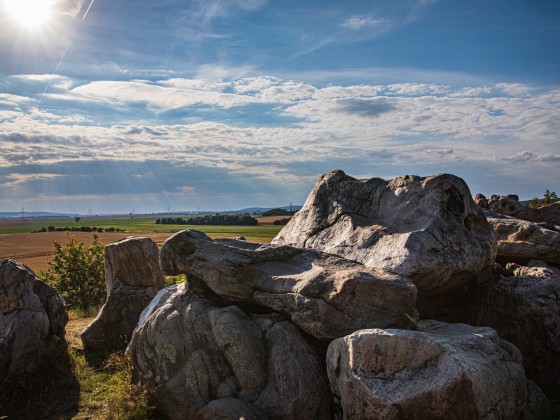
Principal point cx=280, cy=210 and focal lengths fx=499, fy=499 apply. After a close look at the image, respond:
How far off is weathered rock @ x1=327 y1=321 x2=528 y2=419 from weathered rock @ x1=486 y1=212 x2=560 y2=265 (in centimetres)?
753

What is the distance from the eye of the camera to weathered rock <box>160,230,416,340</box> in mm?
10562

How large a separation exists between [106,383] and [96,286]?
Result: 1313 centimetres

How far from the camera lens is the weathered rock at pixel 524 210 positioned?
2166 centimetres

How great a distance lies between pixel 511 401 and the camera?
30.0 feet

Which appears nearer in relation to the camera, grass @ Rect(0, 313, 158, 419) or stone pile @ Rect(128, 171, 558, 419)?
stone pile @ Rect(128, 171, 558, 419)

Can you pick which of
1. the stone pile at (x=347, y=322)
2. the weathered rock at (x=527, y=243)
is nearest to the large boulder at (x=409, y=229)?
the stone pile at (x=347, y=322)

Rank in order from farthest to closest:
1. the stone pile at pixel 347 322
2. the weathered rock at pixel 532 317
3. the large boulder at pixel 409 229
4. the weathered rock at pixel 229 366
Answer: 1. the large boulder at pixel 409 229
2. the weathered rock at pixel 532 317
3. the weathered rock at pixel 229 366
4. the stone pile at pixel 347 322

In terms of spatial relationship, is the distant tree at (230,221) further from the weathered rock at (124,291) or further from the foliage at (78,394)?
the foliage at (78,394)

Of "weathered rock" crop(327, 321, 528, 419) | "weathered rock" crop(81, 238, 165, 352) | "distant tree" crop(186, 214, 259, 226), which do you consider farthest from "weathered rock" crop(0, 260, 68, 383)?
"distant tree" crop(186, 214, 259, 226)

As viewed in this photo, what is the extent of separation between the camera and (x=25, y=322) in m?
14.0

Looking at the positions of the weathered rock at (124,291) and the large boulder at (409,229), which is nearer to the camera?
the large boulder at (409,229)

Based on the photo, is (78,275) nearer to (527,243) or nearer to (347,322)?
(347,322)

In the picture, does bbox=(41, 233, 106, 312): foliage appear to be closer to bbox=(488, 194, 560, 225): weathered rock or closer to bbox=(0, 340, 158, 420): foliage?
bbox=(0, 340, 158, 420): foliage

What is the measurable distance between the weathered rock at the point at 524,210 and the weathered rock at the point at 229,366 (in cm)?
1502
